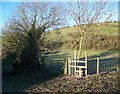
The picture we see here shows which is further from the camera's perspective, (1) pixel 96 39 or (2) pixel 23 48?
(1) pixel 96 39

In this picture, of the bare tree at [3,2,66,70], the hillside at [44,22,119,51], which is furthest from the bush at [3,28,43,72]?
the hillside at [44,22,119,51]

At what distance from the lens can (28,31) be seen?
13.5 m

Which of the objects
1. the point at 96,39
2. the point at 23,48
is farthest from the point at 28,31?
the point at 96,39

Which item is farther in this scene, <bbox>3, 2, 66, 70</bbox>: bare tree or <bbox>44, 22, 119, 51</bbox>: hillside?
<bbox>44, 22, 119, 51</bbox>: hillside

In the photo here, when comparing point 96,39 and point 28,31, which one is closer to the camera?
point 28,31

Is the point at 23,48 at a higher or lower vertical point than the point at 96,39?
lower

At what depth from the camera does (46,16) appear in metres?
13.9

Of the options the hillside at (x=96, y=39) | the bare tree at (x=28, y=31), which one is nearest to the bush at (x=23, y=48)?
the bare tree at (x=28, y=31)

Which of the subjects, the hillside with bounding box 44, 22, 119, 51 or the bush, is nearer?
the bush

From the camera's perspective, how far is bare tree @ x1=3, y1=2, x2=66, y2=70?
42.8 feet

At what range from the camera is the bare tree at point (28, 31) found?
13.0 meters

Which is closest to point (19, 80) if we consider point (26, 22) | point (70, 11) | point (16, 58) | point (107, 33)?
point (16, 58)

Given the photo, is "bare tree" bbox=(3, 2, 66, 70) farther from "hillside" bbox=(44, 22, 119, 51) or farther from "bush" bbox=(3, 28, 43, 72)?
"hillside" bbox=(44, 22, 119, 51)

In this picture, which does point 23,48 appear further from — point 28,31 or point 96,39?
point 96,39
